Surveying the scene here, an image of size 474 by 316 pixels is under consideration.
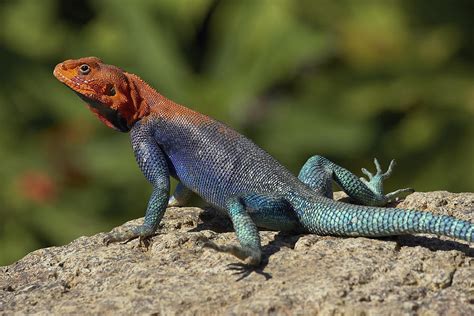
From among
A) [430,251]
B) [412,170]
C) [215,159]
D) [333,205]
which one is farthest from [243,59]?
[430,251]

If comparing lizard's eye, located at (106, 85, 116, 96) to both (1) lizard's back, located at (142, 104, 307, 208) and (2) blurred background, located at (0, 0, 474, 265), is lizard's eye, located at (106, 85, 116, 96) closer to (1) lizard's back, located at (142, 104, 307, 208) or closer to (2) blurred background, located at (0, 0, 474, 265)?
(1) lizard's back, located at (142, 104, 307, 208)

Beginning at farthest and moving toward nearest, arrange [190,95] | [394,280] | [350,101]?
1. [350,101]
2. [190,95]
3. [394,280]

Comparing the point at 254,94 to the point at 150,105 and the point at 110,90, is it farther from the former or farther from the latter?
the point at 110,90

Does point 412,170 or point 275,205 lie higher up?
point 412,170

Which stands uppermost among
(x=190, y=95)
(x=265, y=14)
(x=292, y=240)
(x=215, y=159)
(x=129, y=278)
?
(x=265, y=14)

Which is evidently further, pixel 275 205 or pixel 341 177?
pixel 341 177

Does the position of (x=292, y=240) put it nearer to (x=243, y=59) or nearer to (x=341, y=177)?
(x=341, y=177)

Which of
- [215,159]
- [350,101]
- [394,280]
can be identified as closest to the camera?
[394,280]

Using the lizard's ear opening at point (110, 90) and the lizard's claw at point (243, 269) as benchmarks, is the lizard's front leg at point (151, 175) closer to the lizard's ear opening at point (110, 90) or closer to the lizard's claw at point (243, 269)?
the lizard's ear opening at point (110, 90)
